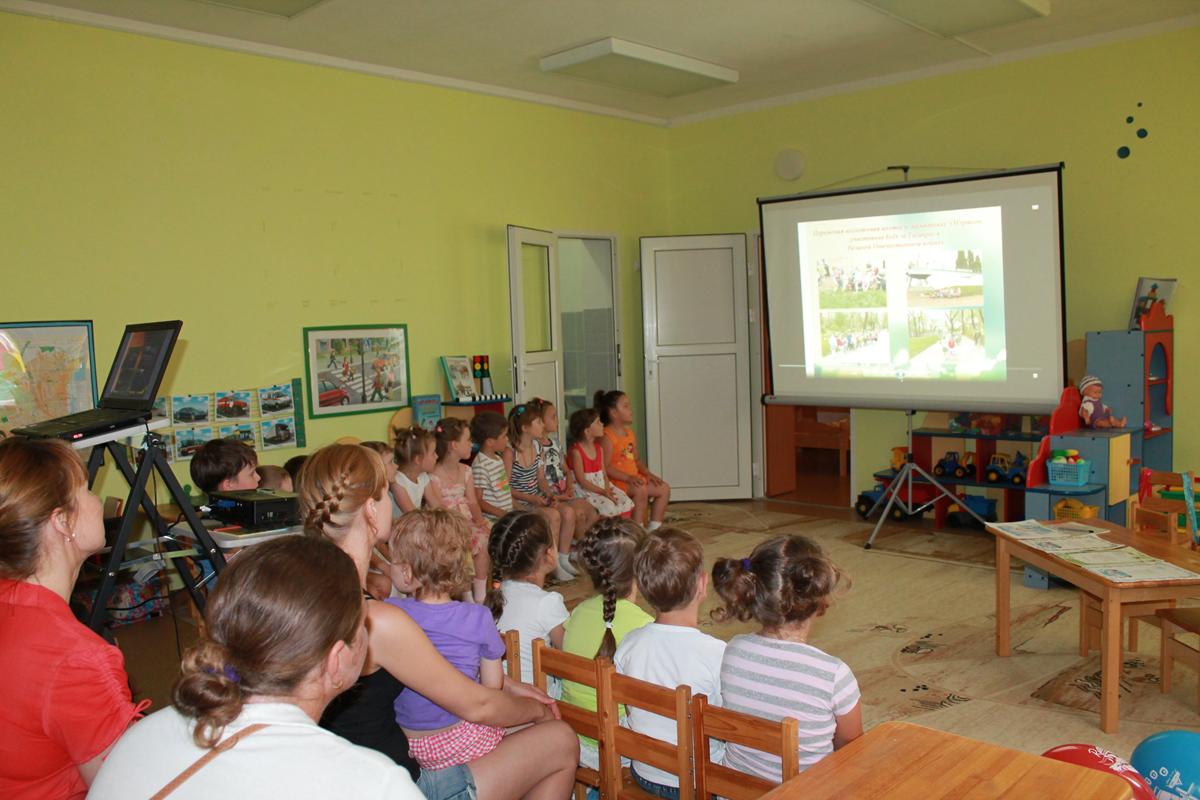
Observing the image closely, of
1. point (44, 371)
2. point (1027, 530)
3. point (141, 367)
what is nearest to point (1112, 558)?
point (1027, 530)

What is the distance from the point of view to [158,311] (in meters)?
4.77

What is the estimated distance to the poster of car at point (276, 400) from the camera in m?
5.19

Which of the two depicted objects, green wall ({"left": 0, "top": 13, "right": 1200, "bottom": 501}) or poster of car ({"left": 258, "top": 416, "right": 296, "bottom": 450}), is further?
poster of car ({"left": 258, "top": 416, "right": 296, "bottom": 450})

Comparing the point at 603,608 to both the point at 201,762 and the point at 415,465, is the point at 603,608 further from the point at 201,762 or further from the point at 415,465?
the point at 415,465

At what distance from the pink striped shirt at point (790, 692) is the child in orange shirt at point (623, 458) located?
12.1ft

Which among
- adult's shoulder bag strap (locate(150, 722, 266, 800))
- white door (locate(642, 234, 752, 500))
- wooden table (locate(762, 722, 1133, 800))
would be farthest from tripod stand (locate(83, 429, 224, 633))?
white door (locate(642, 234, 752, 500))

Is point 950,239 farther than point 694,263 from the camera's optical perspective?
No

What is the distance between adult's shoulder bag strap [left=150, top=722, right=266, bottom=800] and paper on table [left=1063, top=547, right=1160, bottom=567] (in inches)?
114

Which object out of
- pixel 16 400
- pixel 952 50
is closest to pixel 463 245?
pixel 16 400

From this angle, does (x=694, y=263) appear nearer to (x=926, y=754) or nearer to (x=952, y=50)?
(x=952, y=50)

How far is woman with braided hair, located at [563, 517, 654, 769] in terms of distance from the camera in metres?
2.44

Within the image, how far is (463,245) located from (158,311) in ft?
6.74

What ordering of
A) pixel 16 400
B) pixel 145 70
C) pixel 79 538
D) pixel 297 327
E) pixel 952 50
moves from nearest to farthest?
pixel 79 538 → pixel 16 400 → pixel 145 70 → pixel 297 327 → pixel 952 50

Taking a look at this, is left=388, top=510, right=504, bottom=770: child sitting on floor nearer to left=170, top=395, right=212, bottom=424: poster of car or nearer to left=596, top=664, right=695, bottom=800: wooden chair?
left=596, top=664, right=695, bottom=800: wooden chair
